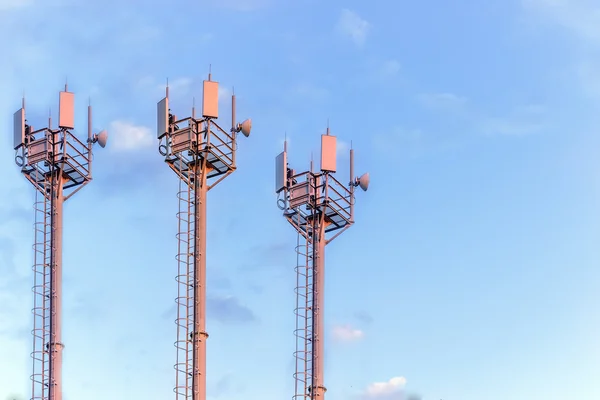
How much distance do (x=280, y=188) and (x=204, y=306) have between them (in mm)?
10919

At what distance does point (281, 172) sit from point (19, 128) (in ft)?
58.9

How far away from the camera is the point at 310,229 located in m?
131

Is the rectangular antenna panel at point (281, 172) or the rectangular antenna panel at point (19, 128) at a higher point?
the rectangular antenna panel at point (19, 128)

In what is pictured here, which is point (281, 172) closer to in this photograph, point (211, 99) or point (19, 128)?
point (211, 99)

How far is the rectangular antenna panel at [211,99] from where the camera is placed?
12744 centimetres

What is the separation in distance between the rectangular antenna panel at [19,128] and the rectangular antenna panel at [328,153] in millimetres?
19993

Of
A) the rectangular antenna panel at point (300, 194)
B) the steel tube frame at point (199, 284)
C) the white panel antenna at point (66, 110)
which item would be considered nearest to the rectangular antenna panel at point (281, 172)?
the rectangular antenna panel at point (300, 194)

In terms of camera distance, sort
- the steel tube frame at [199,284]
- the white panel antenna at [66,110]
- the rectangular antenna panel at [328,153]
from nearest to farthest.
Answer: the steel tube frame at [199,284]
the rectangular antenna panel at [328,153]
the white panel antenna at [66,110]

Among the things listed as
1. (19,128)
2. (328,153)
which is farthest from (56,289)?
(328,153)

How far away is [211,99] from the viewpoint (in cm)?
12800

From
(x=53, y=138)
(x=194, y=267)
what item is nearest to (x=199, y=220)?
(x=194, y=267)

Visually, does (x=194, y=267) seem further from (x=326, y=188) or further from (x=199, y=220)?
(x=326, y=188)

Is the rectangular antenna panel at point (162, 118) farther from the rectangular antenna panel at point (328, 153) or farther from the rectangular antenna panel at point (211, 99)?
the rectangular antenna panel at point (328, 153)

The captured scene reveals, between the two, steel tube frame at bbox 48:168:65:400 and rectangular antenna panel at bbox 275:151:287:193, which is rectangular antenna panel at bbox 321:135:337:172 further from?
steel tube frame at bbox 48:168:65:400
